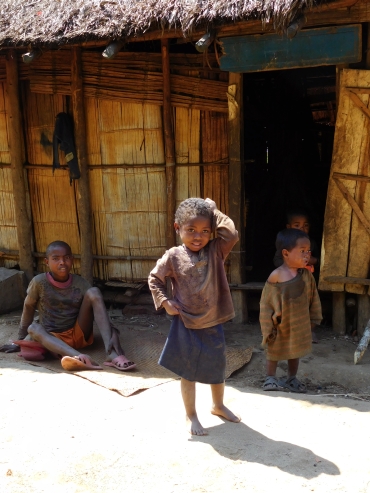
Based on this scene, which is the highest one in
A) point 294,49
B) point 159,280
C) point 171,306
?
point 294,49

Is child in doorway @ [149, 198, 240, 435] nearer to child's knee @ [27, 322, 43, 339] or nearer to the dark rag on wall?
child's knee @ [27, 322, 43, 339]

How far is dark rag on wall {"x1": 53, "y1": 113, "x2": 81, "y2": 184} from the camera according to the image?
236 inches

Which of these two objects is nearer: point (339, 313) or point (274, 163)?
point (339, 313)

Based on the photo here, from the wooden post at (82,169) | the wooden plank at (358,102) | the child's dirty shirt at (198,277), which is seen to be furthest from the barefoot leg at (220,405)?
the wooden post at (82,169)

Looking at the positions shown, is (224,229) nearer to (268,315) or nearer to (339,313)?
(268,315)

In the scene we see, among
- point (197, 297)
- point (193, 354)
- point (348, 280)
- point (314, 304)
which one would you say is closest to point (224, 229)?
point (197, 297)

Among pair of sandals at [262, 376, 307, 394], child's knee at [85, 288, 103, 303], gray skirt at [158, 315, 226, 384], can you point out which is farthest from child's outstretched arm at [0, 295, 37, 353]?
pair of sandals at [262, 376, 307, 394]

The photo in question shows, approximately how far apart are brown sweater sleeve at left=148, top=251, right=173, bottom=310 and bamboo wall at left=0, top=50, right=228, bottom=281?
2.42 m

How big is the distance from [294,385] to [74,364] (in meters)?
1.70

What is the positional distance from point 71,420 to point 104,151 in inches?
122

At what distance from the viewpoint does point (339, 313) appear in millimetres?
5535

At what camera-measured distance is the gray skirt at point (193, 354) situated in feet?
11.6

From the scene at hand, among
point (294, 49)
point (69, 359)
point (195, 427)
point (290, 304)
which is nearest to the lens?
point (195, 427)

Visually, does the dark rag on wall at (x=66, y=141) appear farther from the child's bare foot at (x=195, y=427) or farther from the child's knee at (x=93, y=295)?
the child's bare foot at (x=195, y=427)
